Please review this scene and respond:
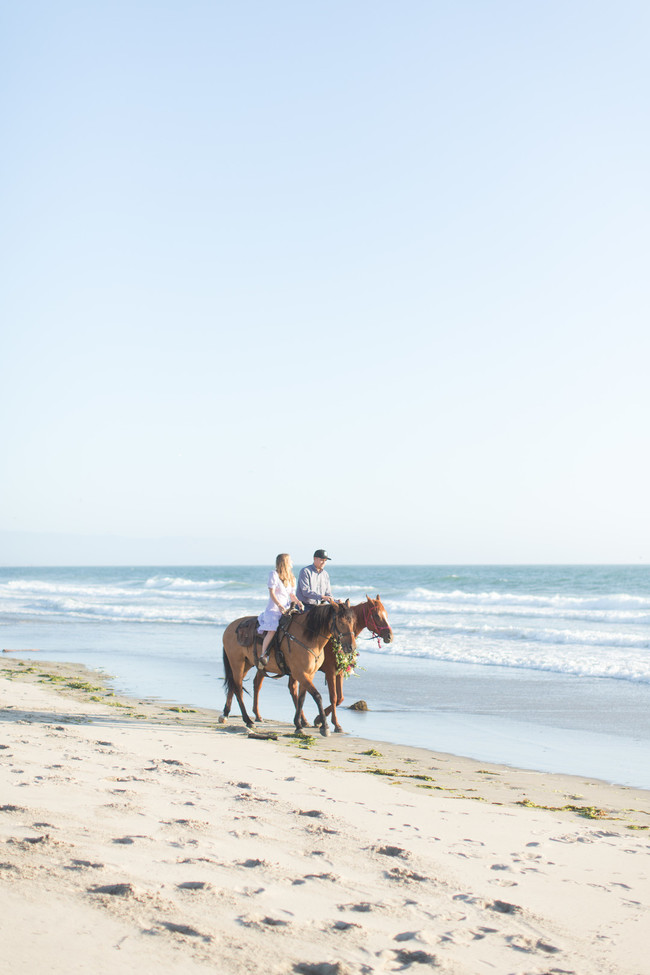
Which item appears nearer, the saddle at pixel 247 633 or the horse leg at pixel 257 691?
the saddle at pixel 247 633

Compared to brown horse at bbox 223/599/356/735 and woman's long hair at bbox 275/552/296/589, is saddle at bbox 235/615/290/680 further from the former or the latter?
woman's long hair at bbox 275/552/296/589

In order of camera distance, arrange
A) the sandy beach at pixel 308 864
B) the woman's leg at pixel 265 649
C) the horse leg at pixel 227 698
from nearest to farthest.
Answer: the sandy beach at pixel 308 864 → the woman's leg at pixel 265 649 → the horse leg at pixel 227 698

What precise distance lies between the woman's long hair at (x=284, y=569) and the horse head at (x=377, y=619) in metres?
1.00

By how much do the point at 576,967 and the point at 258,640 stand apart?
6635 mm

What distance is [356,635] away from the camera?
9258mm

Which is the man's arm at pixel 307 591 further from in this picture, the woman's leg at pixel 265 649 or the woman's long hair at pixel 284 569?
the woman's leg at pixel 265 649

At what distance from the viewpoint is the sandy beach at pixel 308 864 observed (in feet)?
10.8

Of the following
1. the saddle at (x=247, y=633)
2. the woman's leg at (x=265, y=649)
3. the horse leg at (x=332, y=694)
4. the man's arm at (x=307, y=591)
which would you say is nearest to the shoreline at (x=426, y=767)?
the horse leg at (x=332, y=694)

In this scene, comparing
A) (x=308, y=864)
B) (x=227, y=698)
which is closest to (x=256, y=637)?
(x=227, y=698)

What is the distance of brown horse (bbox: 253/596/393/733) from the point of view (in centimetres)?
912

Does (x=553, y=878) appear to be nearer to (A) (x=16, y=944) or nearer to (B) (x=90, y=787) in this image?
(A) (x=16, y=944)

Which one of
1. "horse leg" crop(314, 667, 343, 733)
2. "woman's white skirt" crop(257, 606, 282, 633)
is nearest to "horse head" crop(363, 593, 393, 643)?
"horse leg" crop(314, 667, 343, 733)

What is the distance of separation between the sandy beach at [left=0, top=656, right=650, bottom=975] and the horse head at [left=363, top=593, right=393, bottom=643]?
5.38ft

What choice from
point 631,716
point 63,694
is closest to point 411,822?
point 631,716
